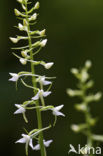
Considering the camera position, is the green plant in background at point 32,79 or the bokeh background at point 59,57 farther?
the bokeh background at point 59,57

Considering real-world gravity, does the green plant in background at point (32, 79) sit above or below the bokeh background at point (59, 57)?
below

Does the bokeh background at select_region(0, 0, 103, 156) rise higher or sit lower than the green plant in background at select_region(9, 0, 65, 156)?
higher

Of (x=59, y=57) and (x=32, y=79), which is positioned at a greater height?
(x=59, y=57)

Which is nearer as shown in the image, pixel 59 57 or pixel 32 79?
pixel 32 79

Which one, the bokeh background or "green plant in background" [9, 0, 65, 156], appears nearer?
"green plant in background" [9, 0, 65, 156]

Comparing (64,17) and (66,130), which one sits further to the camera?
(64,17)

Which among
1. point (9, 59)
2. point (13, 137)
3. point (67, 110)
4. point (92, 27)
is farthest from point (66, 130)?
point (92, 27)

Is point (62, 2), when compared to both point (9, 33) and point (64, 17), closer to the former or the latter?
point (64, 17)

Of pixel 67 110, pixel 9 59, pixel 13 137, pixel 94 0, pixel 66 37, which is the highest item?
pixel 94 0
